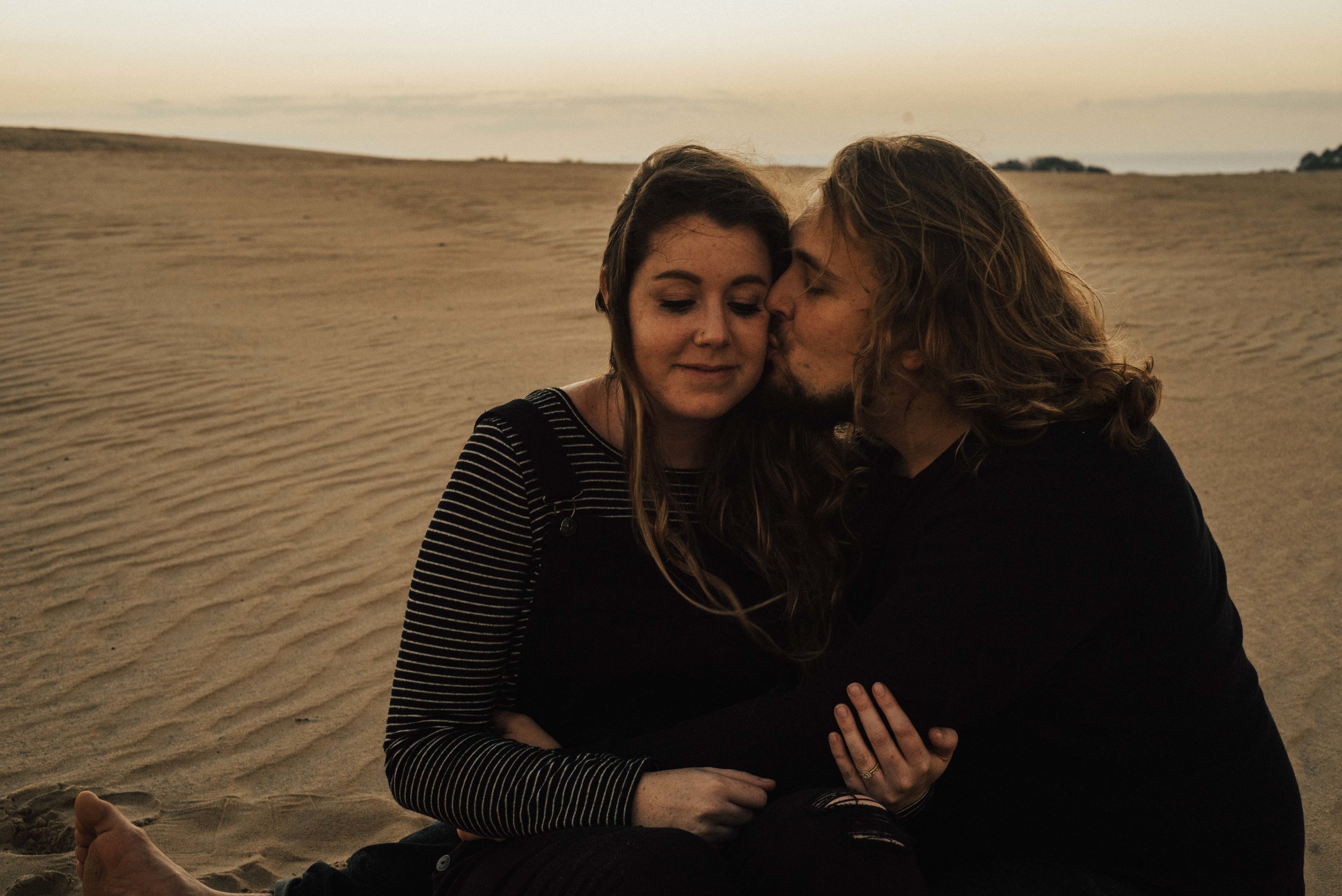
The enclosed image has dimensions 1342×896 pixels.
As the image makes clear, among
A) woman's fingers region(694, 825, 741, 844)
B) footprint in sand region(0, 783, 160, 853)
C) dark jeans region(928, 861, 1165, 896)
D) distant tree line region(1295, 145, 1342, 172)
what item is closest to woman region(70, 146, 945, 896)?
woman's fingers region(694, 825, 741, 844)

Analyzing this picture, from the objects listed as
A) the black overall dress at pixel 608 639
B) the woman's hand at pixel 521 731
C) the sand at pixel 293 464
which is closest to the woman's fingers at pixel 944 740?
the black overall dress at pixel 608 639

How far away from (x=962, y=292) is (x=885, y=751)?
3.07 feet

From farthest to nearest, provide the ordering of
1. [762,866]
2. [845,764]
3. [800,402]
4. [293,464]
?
1. [293,464]
2. [800,402]
3. [845,764]
4. [762,866]

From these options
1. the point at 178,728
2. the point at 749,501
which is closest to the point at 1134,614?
the point at 749,501

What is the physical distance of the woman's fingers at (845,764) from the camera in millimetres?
1809

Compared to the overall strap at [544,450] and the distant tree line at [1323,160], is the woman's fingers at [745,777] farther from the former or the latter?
the distant tree line at [1323,160]

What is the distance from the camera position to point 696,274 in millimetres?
2131

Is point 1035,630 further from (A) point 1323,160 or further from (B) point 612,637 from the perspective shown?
(A) point 1323,160

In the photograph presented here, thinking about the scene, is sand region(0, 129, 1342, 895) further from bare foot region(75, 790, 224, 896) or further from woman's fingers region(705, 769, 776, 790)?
woman's fingers region(705, 769, 776, 790)

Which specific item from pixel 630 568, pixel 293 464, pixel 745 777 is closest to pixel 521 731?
pixel 630 568

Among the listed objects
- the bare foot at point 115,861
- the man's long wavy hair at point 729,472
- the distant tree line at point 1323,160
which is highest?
the distant tree line at point 1323,160

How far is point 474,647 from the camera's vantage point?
204cm

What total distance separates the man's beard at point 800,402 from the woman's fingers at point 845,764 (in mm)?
744

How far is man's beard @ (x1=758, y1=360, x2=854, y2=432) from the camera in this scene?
226 centimetres
